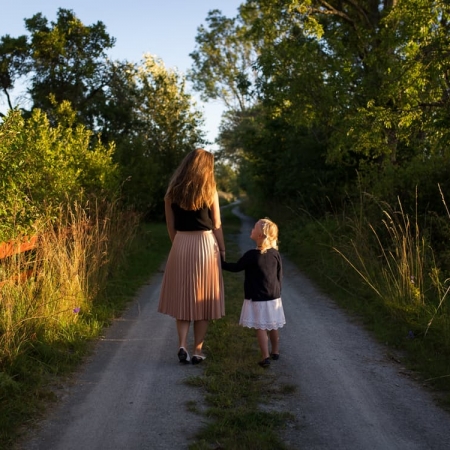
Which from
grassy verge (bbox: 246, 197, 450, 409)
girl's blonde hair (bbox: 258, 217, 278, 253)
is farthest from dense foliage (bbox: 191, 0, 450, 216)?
girl's blonde hair (bbox: 258, 217, 278, 253)

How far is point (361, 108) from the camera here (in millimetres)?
14562

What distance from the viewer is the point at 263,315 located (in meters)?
5.95

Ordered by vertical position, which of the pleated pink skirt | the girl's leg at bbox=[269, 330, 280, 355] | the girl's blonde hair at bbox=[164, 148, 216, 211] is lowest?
the girl's leg at bbox=[269, 330, 280, 355]

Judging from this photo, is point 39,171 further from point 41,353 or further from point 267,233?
point 267,233

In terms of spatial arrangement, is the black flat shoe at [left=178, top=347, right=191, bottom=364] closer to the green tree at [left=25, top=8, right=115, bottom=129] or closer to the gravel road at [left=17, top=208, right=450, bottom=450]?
the gravel road at [left=17, top=208, right=450, bottom=450]

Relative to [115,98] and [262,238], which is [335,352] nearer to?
[262,238]

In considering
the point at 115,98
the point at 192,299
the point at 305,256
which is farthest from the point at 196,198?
the point at 115,98

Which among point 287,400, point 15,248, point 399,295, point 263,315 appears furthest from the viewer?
point 399,295

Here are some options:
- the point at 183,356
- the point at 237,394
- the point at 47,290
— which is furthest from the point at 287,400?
the point at 47,290

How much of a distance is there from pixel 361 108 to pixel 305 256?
386 cm

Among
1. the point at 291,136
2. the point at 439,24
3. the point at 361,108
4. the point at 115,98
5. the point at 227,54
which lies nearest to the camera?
the point at 361,108

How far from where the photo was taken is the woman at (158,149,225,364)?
589 centimetres

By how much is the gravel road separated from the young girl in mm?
424

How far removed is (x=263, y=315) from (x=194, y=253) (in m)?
0.92
